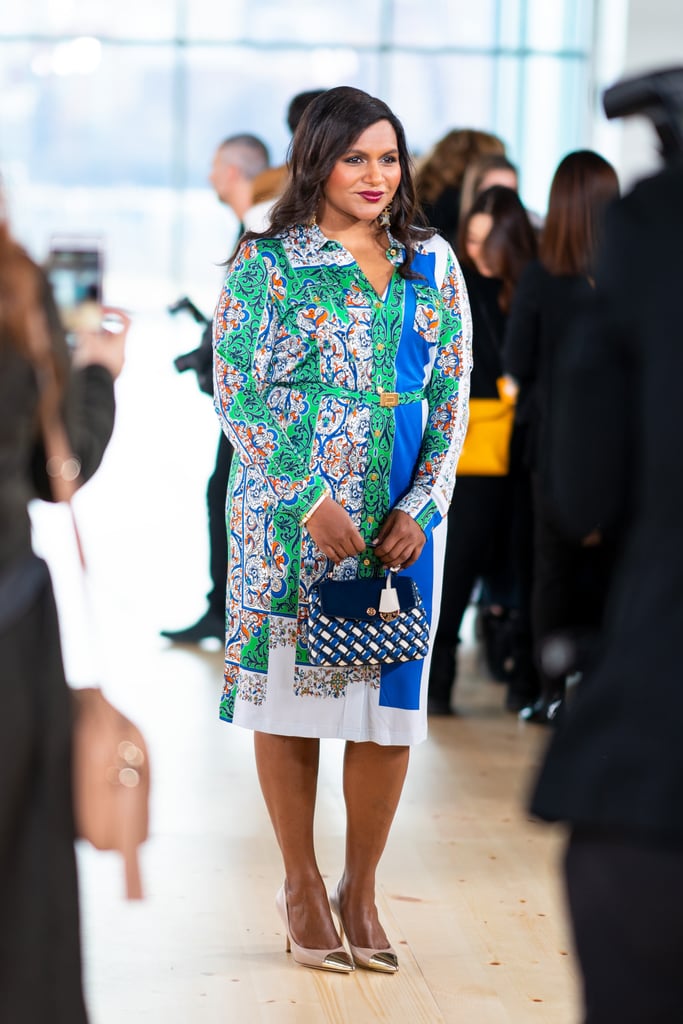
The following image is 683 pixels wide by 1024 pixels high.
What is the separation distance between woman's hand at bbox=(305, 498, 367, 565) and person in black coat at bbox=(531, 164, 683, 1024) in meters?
1.46

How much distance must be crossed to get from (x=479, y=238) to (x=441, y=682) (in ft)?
5.12

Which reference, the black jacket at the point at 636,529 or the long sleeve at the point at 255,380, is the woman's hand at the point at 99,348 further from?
the long sleeve at the point at 255,380

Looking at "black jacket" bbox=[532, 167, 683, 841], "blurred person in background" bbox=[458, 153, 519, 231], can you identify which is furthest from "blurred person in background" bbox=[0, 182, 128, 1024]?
"blurred person in background" bbox=[458, 153, 519, 231]

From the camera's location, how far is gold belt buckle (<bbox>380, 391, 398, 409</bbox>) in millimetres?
3002

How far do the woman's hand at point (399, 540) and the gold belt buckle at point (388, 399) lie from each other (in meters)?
0.21

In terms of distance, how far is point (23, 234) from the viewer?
176cm

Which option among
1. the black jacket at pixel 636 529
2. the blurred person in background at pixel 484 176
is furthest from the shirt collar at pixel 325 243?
the blurred person in background at pixel 484 176

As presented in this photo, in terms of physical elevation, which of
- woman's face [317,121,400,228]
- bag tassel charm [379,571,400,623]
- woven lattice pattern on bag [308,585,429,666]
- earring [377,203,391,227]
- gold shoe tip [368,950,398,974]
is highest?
woman's face [317,121,400,228]

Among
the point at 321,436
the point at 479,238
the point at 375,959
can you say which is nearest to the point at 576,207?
the point at 479,238

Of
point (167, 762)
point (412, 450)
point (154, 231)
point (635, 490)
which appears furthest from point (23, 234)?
point (154, 231)

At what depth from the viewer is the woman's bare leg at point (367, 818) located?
3102 millimetres

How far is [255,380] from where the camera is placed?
3.01 meters

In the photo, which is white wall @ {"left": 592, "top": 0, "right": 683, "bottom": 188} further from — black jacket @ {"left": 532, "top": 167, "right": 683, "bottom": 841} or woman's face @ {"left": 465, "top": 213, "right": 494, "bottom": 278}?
black jacket @ {"left": 532, "top": 167, "right": 683, "bottom": 841}

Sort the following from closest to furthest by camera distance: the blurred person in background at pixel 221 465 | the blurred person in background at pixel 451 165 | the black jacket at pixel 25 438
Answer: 1. the black jacket at pixel 25 438
2. the blurred person in background at pixel 221 465
3. the blurred person in background at pixel 451 165
